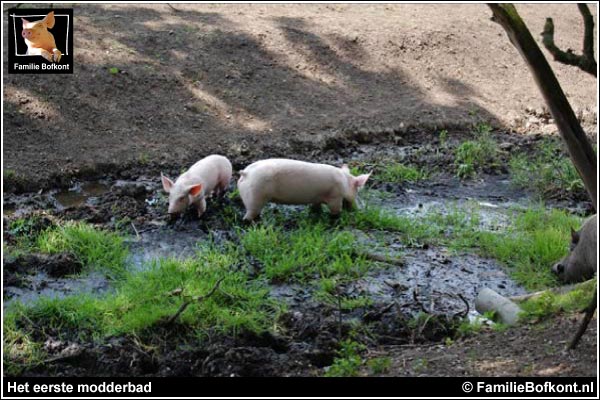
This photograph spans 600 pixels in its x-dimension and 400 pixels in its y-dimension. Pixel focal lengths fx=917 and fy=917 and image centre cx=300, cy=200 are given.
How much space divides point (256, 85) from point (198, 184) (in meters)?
3.15

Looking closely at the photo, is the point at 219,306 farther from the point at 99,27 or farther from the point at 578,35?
the point at 578,35

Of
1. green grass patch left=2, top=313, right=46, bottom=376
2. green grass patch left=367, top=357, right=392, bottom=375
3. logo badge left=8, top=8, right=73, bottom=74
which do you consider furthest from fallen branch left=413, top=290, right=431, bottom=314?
logo badge left=8, top=8, right=73, bottom=74

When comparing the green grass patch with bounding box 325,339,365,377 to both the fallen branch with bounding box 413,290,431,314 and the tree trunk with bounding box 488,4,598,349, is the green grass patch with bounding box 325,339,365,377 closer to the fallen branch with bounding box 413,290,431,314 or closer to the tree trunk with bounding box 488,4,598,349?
the fallen branch with bounding box 413,290,431,314

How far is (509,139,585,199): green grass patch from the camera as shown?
8367 millimetres

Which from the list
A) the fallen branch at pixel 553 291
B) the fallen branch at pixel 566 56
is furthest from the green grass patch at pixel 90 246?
the fallen branch at pixel 566 56

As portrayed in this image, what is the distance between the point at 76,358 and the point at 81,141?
12.7 ft

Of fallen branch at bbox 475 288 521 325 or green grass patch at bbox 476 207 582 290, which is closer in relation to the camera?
fallen branch at bbox 475 288 521 325

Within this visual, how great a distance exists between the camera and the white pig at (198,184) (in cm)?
721

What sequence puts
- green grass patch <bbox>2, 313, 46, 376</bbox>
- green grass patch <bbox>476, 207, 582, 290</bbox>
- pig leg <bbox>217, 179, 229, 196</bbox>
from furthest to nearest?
pig leg <bbox>217, 179, 229, 196</bbox> → green grass patch <bbox>476, 207, 582, 290</bbox> → green grass patch <bbox>2, 313, 46, 376</bbox>

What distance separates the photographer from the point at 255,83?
10172 millimetres

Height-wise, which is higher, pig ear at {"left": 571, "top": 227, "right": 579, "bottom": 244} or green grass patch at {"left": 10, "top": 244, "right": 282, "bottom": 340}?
pig ear at {"left": 571, "top": 227, "right": 579, "bottom": 244}

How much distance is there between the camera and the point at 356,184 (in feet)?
24.6

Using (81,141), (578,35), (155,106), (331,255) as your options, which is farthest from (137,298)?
(578,35)

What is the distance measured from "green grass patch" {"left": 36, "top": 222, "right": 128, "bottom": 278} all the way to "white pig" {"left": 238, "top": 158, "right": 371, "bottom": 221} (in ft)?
3.47
